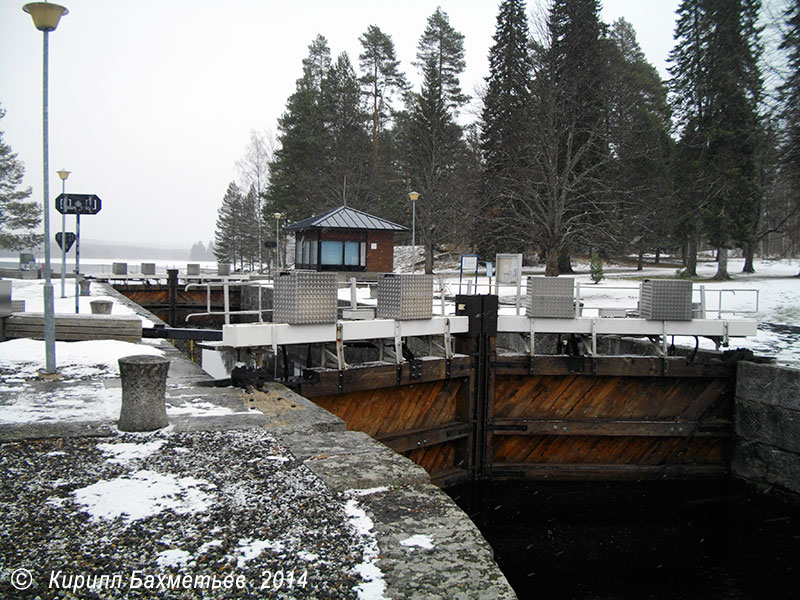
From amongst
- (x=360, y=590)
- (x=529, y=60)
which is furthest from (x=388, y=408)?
(x=529, y=60)

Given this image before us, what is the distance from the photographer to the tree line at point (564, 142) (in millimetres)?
25953

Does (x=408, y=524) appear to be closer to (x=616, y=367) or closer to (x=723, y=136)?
(x=616, y=367)

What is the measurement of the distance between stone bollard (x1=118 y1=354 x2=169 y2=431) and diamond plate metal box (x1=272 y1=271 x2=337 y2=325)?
292cm

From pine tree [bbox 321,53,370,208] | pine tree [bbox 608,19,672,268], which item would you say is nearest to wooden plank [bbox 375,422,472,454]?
pine tree [bbox 608,19,672,268]

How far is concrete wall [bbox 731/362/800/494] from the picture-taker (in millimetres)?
9797

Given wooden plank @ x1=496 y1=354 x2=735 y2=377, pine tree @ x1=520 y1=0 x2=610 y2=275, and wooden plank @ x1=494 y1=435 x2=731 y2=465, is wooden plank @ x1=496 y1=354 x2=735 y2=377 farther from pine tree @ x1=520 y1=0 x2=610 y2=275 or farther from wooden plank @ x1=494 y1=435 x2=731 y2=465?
pine tree @ x1=520 y1=0 x2=610 y2=275

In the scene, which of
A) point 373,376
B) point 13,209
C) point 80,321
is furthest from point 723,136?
point 13,209

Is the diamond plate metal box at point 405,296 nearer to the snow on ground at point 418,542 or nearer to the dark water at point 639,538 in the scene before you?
the dark water at point 639,538

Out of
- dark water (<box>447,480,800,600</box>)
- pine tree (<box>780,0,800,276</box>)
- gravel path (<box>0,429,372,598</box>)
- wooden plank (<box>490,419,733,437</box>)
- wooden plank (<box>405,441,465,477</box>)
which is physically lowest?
dark water (<box>447,480,800,600</box>)

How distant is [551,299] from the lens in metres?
11.0

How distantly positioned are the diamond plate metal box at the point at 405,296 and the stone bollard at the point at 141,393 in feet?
15.3

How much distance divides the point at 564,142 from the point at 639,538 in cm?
2360

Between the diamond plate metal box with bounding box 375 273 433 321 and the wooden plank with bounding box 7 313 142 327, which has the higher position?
the diamond plate metal box with bounding box 375 273 433 321

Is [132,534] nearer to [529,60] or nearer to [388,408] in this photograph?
[388,408]
